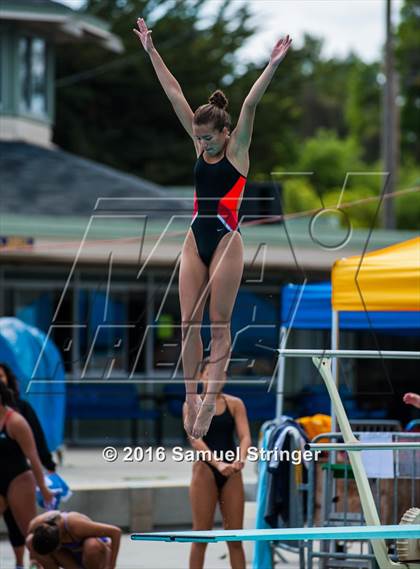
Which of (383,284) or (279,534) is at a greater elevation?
(383,284)

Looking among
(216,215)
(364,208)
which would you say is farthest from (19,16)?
(364,208)

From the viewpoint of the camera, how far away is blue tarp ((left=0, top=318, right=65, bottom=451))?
1864 centimetres

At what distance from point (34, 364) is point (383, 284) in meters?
8.59

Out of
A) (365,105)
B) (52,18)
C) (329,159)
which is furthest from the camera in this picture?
(365,105)

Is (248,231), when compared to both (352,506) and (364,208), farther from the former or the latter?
(364,208)

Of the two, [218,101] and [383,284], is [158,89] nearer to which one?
[383,284]

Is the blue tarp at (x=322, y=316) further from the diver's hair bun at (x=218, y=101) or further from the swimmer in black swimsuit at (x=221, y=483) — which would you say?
the diver's hair bun at (x=218, y=101)

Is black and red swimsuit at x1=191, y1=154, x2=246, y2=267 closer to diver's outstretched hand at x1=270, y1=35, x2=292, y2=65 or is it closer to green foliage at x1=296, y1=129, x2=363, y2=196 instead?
diver's outstretched hand at x1=270, y1=35, x2=292, y2=65

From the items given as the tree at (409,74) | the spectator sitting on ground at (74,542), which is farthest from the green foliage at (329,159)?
the spectator sitting on ground at (74,542)

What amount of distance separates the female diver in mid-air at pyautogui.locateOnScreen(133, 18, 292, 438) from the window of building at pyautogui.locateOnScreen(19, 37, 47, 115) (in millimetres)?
23320

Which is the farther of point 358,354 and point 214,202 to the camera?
point 358,354

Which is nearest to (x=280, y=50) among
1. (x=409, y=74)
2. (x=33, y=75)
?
(x=33, y=75)

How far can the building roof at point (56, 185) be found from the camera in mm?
25969

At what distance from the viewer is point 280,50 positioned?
6.78 meters
